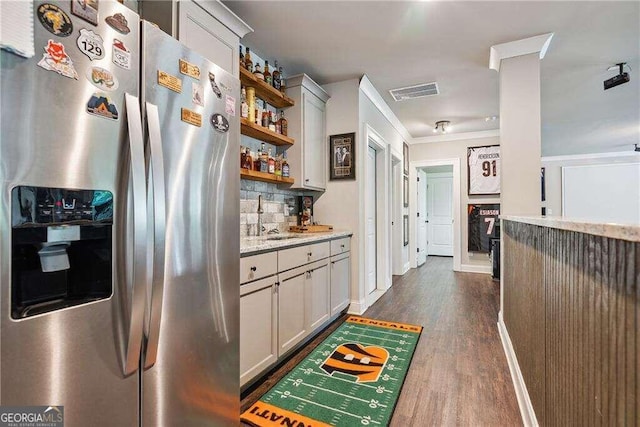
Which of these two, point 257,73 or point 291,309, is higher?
point 257,73

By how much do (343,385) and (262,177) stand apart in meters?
1.65

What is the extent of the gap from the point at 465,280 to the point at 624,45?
11.4 ft

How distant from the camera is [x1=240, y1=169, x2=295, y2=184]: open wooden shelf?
237cm

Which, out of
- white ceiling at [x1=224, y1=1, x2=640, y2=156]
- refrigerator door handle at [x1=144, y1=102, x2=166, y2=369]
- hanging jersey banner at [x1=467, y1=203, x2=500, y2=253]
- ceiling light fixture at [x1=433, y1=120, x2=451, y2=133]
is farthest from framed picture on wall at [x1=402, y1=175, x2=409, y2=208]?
refrigerator door handle at [x1=144, y1=102, x2=166, y2=369]

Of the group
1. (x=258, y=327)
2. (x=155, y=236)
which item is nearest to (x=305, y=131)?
(x=258, y=327)

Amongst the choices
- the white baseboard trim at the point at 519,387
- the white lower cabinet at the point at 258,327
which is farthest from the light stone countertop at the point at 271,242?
the white baseboard trim at the point at 519,387

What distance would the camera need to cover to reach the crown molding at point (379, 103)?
11.3 ft

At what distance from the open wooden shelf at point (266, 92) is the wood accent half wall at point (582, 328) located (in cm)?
216

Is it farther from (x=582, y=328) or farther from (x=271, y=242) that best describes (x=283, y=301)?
(x=582, y=328)

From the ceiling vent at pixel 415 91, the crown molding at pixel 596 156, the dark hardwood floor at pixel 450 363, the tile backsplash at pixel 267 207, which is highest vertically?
the ceiling vent at pixel 415 91

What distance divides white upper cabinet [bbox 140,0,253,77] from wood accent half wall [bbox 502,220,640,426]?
2038 mm

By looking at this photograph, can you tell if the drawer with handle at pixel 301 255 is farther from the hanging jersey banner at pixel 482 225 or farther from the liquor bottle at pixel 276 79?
the hanging jersey banner at pixel 482 225

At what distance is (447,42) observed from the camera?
8.71ft

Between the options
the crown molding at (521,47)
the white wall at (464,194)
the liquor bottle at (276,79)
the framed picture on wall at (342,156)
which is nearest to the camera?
the crown molding at (521,47)
